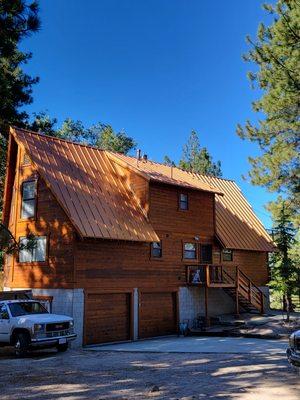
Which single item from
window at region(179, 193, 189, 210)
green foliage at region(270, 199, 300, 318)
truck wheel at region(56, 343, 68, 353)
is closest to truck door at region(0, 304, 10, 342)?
truck wheel at region(56, 343, 68, 353)

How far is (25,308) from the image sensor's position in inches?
653

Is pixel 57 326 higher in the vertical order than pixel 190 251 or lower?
lower

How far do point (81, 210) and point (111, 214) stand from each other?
5.70ft

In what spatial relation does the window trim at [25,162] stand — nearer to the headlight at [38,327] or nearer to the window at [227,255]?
the headlight at [38,327]

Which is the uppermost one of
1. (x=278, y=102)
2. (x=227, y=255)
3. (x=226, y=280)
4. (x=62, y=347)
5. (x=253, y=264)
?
(x=278, y=102)

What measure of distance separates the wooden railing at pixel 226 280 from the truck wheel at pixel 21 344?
10462 millimetres

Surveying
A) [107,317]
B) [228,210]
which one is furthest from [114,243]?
[228,210]

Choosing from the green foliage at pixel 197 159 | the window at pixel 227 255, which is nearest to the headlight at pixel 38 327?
the window at pixel 227 255

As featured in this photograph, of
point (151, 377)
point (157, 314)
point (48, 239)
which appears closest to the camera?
point (151, 377)

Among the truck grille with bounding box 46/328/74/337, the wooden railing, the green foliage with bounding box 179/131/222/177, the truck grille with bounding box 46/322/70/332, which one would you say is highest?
the green foliage with bounding box 179/131/222/177

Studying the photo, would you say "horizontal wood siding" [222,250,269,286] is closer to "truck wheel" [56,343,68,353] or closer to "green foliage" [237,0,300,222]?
"green foliage" [237,0,300,222]

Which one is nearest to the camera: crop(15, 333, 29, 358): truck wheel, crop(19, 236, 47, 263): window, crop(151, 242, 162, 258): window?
crop(15, 333, 29, 358): truck wheel

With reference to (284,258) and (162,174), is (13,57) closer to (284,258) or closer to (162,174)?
(162,174)

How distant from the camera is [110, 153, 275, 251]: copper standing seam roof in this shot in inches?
1006
